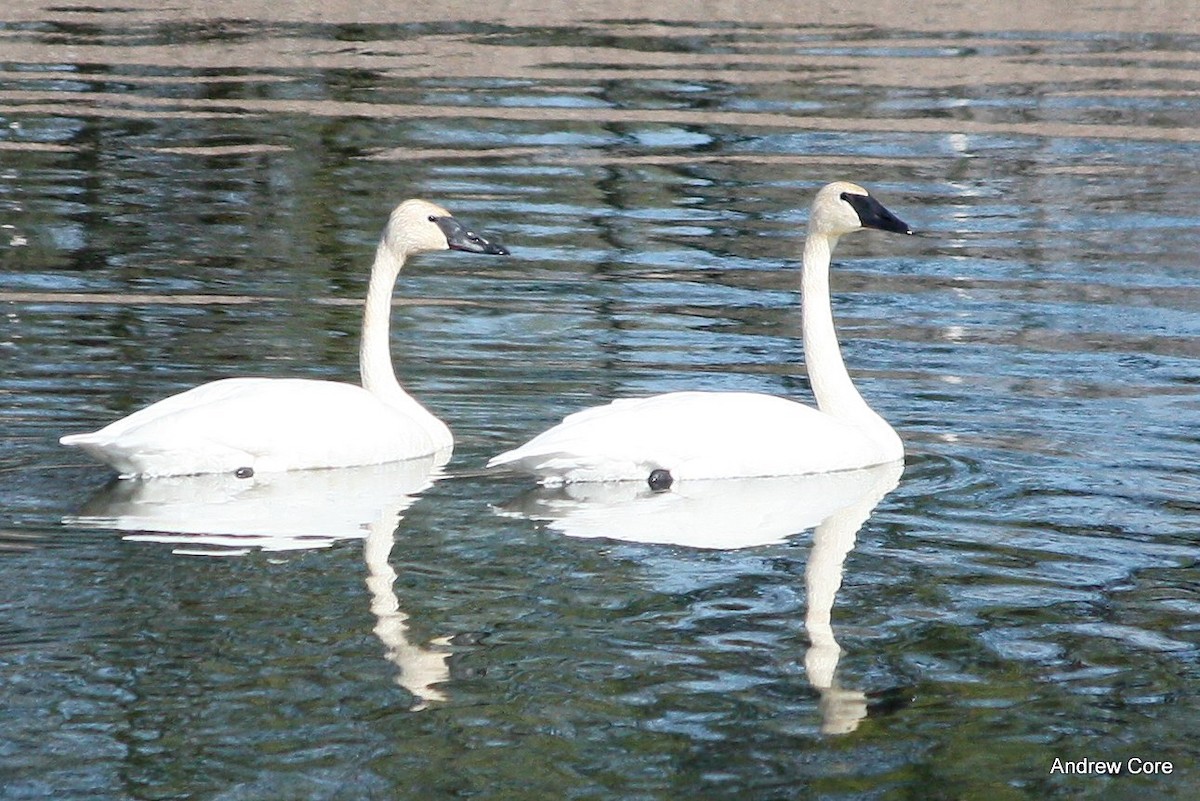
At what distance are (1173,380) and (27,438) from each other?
5269 mm

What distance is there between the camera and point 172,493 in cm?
804

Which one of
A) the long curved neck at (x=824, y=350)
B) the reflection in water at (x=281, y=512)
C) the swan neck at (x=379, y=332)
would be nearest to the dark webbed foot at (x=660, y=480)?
the reflection in water at (x=281, y=512)

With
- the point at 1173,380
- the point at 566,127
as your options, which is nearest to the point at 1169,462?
the point at 1173,380

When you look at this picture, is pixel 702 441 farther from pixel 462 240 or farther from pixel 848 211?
pixel 462 240

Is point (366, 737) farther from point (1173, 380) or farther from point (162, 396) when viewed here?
point (1173, 380)

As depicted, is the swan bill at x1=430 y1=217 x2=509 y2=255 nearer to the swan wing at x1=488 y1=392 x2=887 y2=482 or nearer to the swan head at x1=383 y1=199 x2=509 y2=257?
the swan head at x1=383 y1=199 x2=509 y2=257

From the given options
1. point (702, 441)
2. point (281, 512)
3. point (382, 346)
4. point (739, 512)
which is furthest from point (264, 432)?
point (739, 512)

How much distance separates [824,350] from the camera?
363 inches

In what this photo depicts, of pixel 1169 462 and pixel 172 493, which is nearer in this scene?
pixel 172 493

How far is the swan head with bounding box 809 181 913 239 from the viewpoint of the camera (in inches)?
360

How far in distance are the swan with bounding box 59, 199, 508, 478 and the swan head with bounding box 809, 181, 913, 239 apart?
1811 millimetres

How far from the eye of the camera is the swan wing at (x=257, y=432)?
26.3 feet

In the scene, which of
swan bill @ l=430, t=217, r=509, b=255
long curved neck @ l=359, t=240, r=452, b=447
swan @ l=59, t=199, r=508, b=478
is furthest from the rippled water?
swan bill @ l=430, t=217, r=509, b=255

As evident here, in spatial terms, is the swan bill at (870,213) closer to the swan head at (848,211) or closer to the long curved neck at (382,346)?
the swan head at (848,211)
